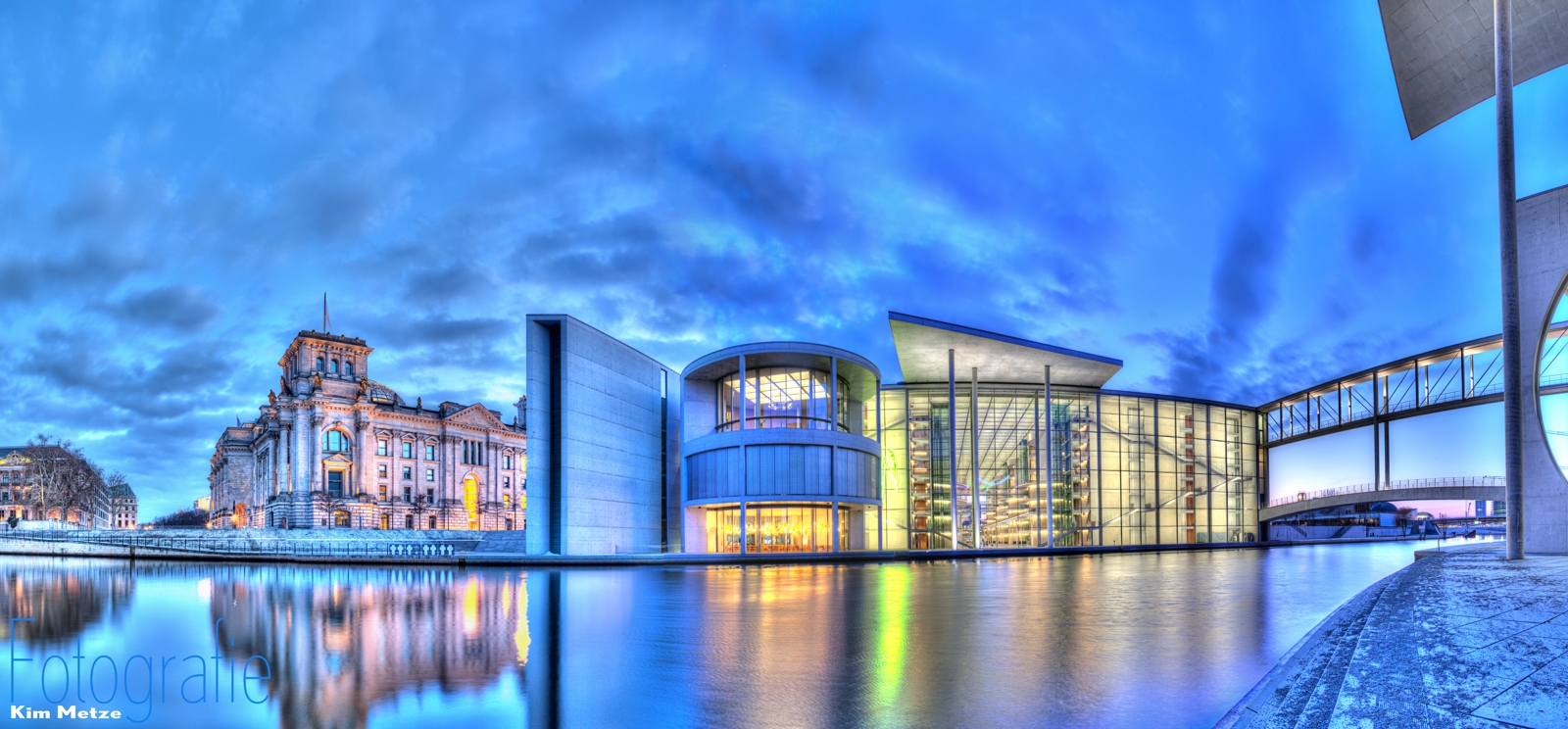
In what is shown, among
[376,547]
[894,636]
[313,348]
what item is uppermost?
[313,348]

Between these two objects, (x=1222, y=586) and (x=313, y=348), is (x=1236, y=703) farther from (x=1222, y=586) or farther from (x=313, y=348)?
(x=313, y=348)

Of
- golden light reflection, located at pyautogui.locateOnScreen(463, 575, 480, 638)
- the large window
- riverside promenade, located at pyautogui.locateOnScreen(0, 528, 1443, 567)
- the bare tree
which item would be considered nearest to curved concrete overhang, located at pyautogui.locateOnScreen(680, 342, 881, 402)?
the large window

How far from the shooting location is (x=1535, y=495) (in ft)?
77.7

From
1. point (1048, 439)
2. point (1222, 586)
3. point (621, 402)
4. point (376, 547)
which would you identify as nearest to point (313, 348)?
point (376, 547)

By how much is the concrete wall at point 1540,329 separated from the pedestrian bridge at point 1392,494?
35663 millimetres

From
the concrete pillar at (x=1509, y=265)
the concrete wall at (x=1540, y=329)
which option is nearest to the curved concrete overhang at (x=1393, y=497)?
the concrete wall at (x=1540, y=329)

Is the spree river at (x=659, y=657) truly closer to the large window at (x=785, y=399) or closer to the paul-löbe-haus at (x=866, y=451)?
the paul-löbe-haus at (x=866, y=451)

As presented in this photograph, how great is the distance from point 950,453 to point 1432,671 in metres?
53.6

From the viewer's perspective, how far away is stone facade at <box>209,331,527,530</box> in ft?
285

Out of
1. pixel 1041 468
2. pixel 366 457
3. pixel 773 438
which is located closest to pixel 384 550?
pixel 773 438

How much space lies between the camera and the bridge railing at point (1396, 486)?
180ft

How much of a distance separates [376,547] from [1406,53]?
55513 millimetres

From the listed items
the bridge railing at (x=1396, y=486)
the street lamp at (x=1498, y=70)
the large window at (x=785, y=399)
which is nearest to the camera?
the street lamp at (x=1498, y=70)

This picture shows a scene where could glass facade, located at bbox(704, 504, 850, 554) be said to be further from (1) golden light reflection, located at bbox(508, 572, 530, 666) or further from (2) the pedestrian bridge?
(2) the pedestrian bridge
